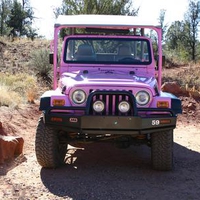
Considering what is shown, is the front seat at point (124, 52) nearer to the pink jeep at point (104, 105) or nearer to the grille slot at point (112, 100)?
the pink jeep at point (104, 105)

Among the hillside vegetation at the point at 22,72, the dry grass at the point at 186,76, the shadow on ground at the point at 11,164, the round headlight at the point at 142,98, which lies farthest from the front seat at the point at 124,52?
the dry grass at the point at 186,76

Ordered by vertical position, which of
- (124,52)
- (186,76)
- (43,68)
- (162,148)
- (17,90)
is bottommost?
(162,148)

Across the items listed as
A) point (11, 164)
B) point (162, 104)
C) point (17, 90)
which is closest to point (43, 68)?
point (17, 90)

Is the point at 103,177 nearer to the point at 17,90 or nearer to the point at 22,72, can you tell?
the point at 17,90

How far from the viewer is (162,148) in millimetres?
5328

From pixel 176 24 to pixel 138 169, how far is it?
28.8 meters

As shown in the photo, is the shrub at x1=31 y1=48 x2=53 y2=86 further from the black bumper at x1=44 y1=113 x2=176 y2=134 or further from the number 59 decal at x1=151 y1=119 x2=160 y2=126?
the number 59 decal at x1=151 y1=119 x2=160 y2=126

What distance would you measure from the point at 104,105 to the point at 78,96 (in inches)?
13.8

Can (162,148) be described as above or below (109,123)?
below

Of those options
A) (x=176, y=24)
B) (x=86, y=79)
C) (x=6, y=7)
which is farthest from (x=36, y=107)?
(x=176, y=24)

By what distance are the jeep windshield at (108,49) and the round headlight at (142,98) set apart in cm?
119

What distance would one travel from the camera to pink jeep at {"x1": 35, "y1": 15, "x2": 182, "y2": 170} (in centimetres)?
497

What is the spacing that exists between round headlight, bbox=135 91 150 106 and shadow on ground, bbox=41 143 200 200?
37.3 inches

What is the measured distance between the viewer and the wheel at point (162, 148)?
5309 mm
